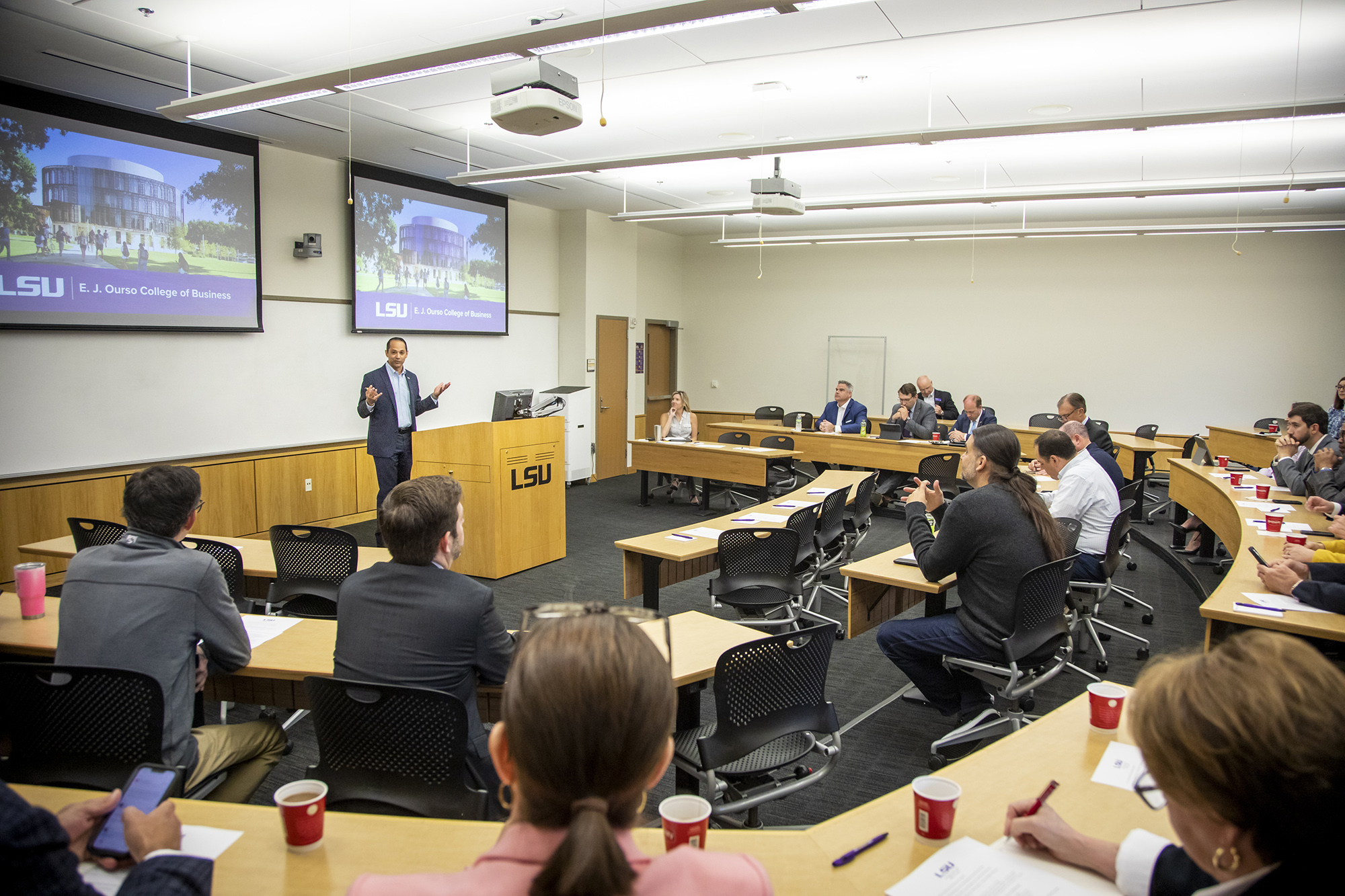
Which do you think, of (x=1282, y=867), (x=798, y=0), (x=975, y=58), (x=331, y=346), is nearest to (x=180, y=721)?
(x=1282, y=867)

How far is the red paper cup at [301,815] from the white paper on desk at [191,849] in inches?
4.5

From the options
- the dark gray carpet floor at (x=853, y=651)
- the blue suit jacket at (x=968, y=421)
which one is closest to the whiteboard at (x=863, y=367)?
A: the blue suit jacket at (x=968, y=421)

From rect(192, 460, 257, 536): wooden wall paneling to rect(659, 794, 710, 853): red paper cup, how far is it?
20.3 ft

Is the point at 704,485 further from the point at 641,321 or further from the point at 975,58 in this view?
the point at 975,58

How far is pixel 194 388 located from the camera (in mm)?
6566

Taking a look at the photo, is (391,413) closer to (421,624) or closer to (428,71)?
(428,71)

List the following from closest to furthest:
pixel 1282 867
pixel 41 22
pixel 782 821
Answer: pixel 1282 867 < pixel 782 821 < pixel 41 22

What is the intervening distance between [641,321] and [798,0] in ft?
29.2

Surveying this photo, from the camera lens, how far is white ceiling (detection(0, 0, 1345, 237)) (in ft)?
14.3

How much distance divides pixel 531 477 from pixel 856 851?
4.92 metres

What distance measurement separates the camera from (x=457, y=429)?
19.7ft

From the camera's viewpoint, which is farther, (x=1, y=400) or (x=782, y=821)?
(x=1, y=400)

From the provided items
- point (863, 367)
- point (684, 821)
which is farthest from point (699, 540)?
point (863, 367)

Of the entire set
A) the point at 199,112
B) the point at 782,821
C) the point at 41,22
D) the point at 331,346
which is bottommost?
the point at 782,821
